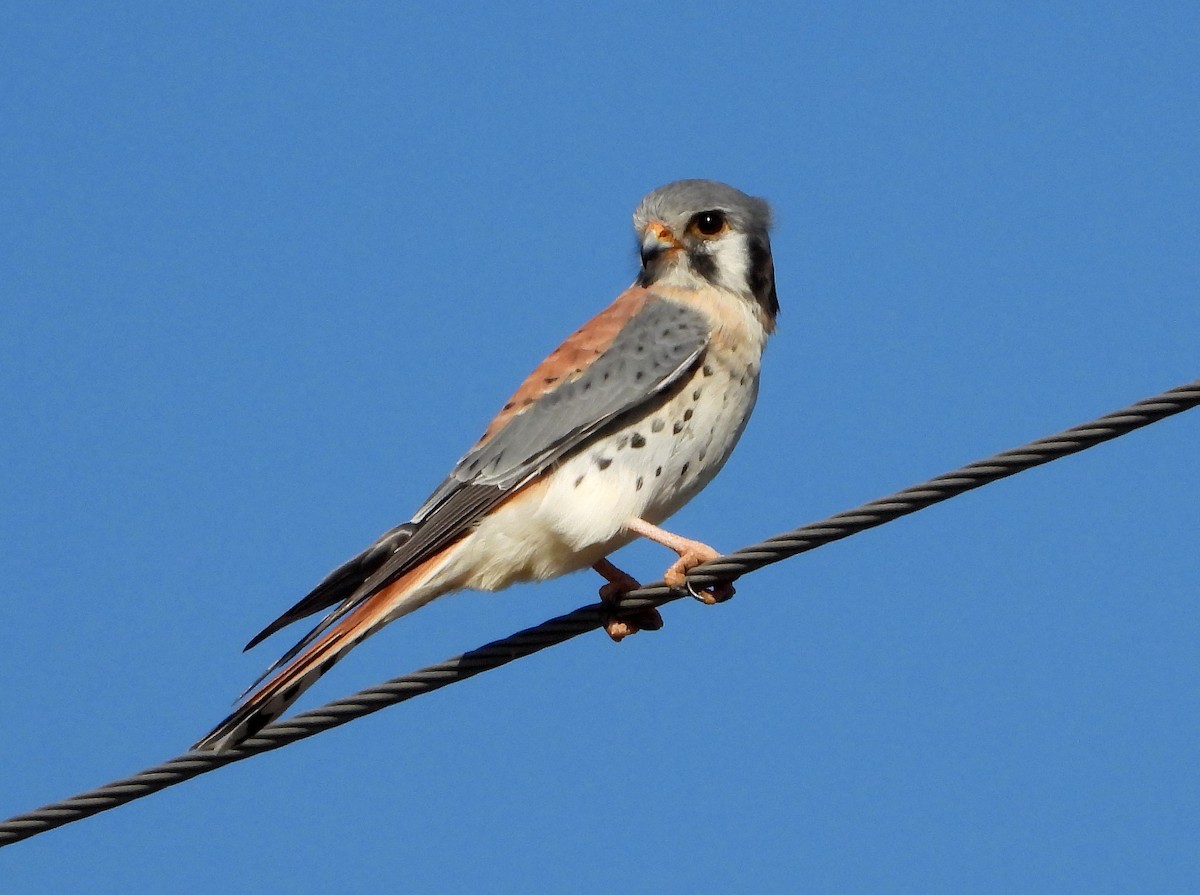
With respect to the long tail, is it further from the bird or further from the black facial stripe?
the black facial stripe

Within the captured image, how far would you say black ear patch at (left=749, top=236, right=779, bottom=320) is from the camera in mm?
5102

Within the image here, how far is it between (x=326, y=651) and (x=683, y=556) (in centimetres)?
92

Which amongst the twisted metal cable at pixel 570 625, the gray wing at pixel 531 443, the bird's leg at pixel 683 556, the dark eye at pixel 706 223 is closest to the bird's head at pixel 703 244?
the dark eye at pixel 706 223

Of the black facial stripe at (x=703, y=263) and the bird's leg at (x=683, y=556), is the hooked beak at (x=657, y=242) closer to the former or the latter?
the black facial stripe at (x=703, y=263)

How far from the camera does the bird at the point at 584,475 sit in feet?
13.8

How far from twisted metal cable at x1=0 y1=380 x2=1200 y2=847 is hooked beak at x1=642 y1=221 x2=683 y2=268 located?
142 centimetres

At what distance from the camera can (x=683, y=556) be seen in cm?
411

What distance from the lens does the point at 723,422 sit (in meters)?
4.62

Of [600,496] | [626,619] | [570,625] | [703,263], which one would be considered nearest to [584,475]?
[600,496]

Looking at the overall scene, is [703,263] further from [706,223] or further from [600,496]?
[600,496]

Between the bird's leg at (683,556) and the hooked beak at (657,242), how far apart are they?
1.07m

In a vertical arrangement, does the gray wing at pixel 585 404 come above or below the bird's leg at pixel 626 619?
above

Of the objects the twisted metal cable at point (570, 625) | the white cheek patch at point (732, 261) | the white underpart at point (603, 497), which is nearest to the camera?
the twisted metal cable at point (570, 625)

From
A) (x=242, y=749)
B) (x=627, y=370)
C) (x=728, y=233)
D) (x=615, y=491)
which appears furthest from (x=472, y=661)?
(x=728, y=233)
